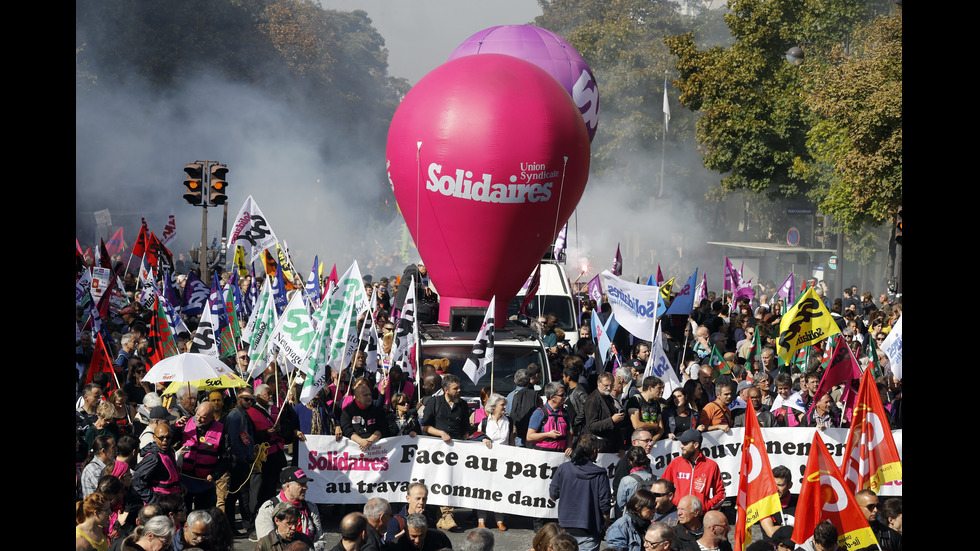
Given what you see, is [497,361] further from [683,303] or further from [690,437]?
[683,303]

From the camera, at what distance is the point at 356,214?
71312mm

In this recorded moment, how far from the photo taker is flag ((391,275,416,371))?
1248cm

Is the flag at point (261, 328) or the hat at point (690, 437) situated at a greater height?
the flag at point (261, 328)

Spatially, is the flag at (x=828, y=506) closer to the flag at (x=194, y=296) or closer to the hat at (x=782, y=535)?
the hat at (x=782, y=535)

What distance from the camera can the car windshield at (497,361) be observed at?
1283cm

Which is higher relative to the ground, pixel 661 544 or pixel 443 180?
pixel 443 180

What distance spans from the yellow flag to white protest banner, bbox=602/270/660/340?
→ 7858mm

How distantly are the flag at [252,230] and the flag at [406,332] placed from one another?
6071 millimetres

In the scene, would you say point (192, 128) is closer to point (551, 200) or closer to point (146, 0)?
point (146, 0)

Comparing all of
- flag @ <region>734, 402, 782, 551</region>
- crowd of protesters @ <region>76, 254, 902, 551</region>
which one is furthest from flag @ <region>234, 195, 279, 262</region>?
flag @ <region>734, 402, 782, 551</region>

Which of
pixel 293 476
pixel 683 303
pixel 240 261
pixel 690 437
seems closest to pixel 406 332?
pixel 690 437

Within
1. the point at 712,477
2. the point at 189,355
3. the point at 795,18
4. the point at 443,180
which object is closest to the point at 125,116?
the point at 795,18

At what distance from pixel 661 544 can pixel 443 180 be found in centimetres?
916

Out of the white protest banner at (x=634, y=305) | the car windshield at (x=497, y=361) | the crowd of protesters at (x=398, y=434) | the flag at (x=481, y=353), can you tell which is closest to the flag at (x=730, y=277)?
the crowd of protesters at (x=398, y=434)
